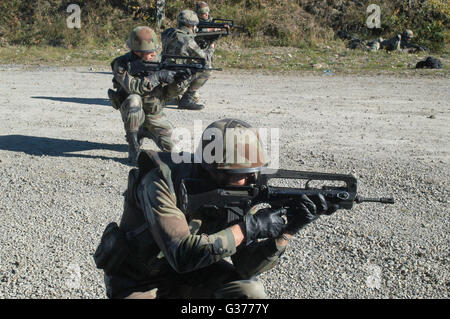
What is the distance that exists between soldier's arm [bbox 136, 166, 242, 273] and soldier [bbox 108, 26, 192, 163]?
3829mm

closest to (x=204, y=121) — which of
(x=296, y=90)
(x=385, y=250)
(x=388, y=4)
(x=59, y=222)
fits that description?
(x=296, y=90)

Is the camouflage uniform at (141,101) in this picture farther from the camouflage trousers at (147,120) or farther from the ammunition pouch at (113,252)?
the ammunition pouch at (113,252)

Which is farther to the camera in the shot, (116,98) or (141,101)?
(116,98)

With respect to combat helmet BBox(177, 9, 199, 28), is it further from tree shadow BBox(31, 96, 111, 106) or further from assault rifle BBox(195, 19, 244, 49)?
tree shadow BBox(31, 96, 111, 106)

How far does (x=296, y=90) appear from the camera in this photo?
11.9 m

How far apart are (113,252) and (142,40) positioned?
397cm

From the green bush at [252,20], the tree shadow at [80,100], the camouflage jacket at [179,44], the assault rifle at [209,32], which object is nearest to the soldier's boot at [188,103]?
the camouflage jacket at [179,44]

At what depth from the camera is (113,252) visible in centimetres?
298

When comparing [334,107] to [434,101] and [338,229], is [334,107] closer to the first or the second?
[434,101]

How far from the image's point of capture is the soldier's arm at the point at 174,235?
2.75m

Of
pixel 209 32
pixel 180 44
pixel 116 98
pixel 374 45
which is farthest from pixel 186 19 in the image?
pixel 374 45

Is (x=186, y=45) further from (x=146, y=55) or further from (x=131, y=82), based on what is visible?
(x=131, y=82)

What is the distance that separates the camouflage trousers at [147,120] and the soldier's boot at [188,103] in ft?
10.3
